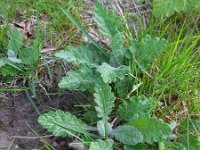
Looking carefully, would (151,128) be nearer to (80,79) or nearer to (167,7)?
(80,79)

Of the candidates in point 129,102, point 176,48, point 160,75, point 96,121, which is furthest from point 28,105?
point 176,48

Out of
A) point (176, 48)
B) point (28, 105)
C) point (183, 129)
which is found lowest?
point (183, 129)

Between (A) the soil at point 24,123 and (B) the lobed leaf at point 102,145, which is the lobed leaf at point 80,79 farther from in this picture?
(B) the lobed leaf at point 102,145

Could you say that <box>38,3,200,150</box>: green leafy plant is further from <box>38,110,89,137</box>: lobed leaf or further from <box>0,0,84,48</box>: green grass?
<box>0,0,84,48</box>: green grass

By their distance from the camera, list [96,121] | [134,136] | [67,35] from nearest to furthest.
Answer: [134,136] < [96,121] < [67,35]

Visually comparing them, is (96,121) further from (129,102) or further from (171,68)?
(171,68)

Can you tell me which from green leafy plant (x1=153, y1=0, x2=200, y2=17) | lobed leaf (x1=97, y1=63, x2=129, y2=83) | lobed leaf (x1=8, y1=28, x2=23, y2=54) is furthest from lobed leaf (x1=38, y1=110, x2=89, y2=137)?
green leafy plant (x1=153, y1=0, x2=200, y2=17)

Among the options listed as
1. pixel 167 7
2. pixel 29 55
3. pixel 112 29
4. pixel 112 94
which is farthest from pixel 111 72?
pixel 167 7
